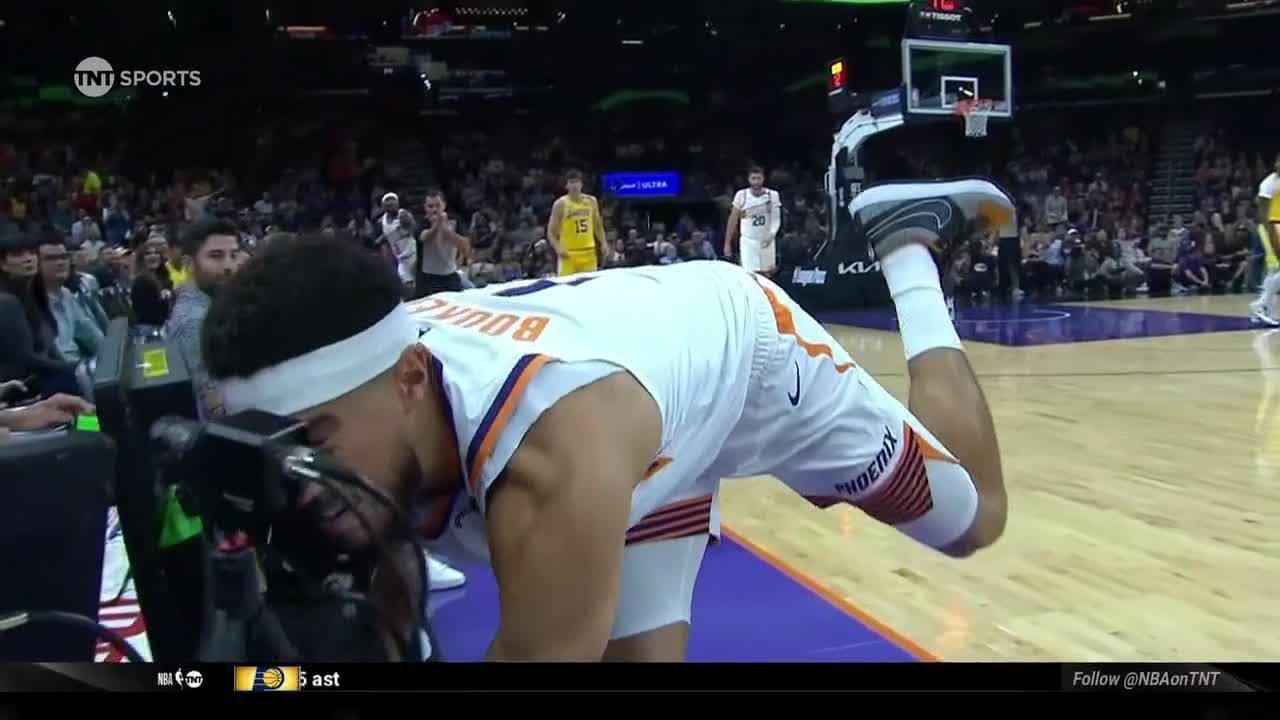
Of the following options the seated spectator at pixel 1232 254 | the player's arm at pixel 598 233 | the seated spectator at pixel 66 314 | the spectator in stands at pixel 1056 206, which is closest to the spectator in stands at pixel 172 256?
the seated spectator at pixel 66 314

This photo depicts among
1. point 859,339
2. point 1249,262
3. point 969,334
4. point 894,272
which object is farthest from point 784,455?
point 1249,262

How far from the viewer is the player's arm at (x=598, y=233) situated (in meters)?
1.42

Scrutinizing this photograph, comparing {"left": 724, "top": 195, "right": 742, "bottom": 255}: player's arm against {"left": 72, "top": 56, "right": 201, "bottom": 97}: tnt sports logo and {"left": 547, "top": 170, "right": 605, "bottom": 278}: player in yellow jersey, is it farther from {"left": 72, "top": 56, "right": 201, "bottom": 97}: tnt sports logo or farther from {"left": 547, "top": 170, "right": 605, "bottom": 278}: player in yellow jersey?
{"left": 72, "top": 56, "right": 201, "bottom": 97}: tnt sports logo

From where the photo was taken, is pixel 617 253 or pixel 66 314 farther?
pixel 617 253

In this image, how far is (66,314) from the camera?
1.30 meters

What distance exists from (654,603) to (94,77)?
95cm

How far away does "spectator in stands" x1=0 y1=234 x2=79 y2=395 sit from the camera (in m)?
1.29

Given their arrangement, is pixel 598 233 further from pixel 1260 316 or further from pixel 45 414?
pixel 1260 316

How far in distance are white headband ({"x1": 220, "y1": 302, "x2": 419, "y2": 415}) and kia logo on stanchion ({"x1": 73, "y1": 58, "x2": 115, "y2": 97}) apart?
0.55 m

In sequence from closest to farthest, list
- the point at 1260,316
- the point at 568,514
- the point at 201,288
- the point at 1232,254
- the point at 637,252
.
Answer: the point at 568,514
the point at 201,288
the point at 637,252
the point at 1232,254
the point at 1260,316

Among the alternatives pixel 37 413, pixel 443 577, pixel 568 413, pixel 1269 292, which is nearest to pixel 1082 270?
pixel 1269 292

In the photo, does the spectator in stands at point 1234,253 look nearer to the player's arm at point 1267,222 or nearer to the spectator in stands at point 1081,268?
the player's arm at point 1267,222

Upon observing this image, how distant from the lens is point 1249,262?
6.64ft

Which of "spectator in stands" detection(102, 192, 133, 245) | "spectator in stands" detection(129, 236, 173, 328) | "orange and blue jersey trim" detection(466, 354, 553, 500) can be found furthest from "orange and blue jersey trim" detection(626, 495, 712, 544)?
"spectator in stands" detection(102, 192, 133, 245)
